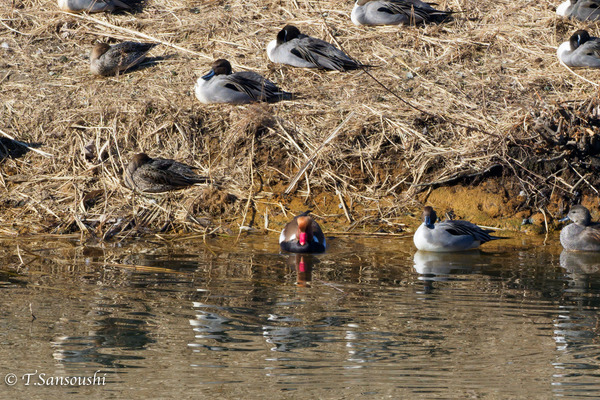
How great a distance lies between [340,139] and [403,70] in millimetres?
1953

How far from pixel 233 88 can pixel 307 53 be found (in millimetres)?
1339

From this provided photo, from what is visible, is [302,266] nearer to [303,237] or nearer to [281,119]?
[303,237]

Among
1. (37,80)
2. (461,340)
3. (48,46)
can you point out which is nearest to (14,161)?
(37,80)

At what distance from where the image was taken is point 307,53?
10734 mm

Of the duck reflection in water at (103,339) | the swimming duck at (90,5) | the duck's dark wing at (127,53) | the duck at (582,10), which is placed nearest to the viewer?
the duck reflection in water at (103,339)

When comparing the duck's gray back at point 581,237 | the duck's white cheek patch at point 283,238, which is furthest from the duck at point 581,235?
the duck's white cheek patch at point 283,238

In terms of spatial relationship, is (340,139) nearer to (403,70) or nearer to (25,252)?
(403,70)

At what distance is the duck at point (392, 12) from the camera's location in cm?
1155

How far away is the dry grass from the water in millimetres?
1084

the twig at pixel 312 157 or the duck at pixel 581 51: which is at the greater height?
the duck at pixel 581 51

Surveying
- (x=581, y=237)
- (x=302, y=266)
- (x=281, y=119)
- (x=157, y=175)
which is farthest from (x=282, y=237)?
(x=581, y=237)

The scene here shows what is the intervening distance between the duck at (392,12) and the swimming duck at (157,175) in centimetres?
389

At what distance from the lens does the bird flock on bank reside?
805cm

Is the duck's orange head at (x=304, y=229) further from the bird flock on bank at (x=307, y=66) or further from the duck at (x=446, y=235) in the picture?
the duck at (x=446, y=235)
